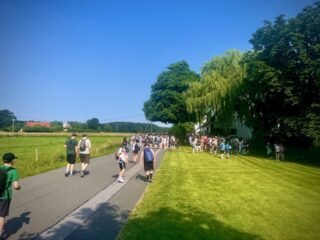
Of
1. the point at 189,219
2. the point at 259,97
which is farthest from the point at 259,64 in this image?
the point at 189,219

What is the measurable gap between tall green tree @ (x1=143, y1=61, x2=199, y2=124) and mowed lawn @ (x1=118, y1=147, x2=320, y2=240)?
43.3 metres

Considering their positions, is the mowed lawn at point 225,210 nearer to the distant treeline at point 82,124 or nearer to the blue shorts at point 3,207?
the blue shorts at point 3,207

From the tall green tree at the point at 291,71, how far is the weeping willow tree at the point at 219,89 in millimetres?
6414

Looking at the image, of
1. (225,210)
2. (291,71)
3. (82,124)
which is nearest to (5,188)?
(225,210)

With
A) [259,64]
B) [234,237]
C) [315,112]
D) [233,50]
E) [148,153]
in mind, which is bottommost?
[234,237]

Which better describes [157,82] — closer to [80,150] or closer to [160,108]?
[160,108]

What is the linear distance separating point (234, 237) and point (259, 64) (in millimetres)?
25800

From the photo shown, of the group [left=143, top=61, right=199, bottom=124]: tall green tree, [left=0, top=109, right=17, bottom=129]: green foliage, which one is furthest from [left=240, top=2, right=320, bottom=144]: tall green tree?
[left=0, top=109, right=17, bottom=129]: green foliage

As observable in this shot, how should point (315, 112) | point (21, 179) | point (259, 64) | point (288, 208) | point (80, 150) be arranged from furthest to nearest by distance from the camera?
point (259, 64), point (315, 112), point (80, 150), point (21, 179), point (288, 208)

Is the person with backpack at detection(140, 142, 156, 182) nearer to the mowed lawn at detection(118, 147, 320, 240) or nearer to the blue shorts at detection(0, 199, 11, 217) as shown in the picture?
the mowed lawn at detection(118, 147, 320, 240)

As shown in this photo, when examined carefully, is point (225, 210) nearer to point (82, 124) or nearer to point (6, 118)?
point (82, 124)

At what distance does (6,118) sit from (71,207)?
151 meters

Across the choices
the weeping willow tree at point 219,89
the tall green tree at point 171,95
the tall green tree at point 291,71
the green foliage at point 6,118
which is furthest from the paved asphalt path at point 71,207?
the green foliage at point 6,118

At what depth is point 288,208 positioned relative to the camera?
Answer: 33.6 ft
